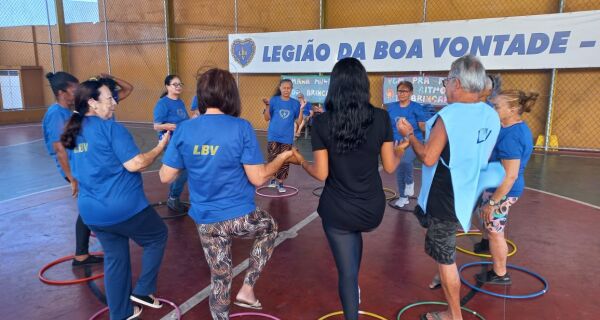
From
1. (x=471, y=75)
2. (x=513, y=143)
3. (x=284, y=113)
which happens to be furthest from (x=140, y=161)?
(x=284, y=113)

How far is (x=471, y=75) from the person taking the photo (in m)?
2.78

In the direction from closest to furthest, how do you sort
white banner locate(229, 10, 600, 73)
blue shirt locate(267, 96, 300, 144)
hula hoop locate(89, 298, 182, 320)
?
1. hula hoop locate(89, 298, 182, 320)
2. blue shirt locate(267, 96, 300, 144)
3. white banner locate(229, 10, 600, 73)

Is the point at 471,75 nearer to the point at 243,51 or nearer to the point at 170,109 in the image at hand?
the point at 170,109

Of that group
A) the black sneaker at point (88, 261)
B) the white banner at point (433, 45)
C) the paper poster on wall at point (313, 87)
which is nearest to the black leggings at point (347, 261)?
the black sneaker at point (88, 261)

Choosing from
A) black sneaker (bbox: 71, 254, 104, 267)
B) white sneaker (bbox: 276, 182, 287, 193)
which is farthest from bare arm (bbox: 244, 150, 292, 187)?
white sneaker (bbox: 276, 182, 287, 193)

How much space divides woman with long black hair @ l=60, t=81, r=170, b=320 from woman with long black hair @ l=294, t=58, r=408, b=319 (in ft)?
4.24

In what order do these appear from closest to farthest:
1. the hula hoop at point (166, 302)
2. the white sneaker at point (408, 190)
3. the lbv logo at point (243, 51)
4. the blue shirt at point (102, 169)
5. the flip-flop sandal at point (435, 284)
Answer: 1. the blue shirt at point (102, 169)
2. the hula hoop at point (166, 302)
3. the flip-flop sandal at point (435, 284)
4. the white sneaker at point (408, 190)
5. the lbv logo at point (243, 51)

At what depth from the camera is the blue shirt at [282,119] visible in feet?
23.2

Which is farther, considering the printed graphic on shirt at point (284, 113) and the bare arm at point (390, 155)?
the printed graphic on shirt at point (284, 113)

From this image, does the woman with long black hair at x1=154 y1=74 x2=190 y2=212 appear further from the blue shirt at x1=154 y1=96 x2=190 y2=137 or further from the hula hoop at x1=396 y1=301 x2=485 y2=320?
the hula hoop at x1=396 y1=301 x2=485 y2=320

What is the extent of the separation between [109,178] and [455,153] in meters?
2.55

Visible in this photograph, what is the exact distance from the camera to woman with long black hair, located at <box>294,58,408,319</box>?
261 cm

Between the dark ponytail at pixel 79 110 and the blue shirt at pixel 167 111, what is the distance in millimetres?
2855

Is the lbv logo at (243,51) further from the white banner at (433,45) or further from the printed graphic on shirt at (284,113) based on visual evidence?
the printed graphic on shirt at (284,113)
